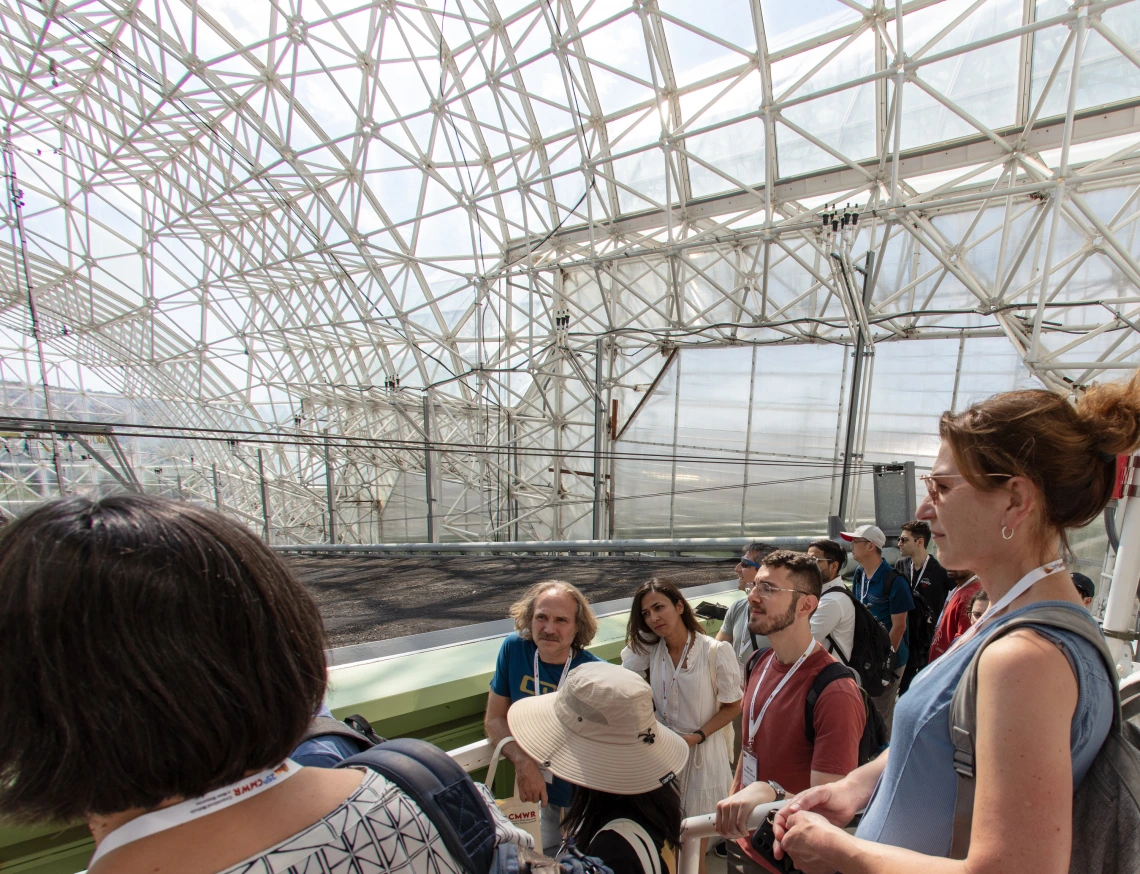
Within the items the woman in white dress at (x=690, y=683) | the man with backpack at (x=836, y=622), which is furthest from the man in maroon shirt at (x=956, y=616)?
the woman in white dress at (x=690, y=683)

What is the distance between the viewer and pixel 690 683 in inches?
91.1

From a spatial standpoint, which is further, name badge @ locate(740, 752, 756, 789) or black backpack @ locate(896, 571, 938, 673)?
black backpack @ locate(896, 571, 938, 673)

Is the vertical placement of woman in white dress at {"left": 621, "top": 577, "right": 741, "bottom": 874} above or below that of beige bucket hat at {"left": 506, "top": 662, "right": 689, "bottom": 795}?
below

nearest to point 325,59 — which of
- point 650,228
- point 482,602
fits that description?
point 650,228

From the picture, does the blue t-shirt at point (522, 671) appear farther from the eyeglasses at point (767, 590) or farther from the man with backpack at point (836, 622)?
the man with backpack at point (836, 622)

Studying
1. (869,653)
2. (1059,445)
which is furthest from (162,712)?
(869,653)

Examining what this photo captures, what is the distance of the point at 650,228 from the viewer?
1277 centimetres

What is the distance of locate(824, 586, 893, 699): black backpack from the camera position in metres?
2.85

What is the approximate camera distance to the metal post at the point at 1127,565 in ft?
6.22

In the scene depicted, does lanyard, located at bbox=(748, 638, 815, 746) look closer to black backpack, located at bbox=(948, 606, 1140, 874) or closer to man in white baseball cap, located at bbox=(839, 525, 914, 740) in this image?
black backpack, located at bbox=(948, 606, 1140, 874)

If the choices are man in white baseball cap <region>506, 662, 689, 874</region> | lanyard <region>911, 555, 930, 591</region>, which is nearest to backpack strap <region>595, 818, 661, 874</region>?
man in white baseball cap <region>506, 662, 689, 874</region>

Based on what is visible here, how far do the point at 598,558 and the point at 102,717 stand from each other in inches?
287

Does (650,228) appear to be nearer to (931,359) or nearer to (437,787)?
(931,359)

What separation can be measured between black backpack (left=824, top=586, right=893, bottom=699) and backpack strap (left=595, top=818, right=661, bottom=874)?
6.14 feet
